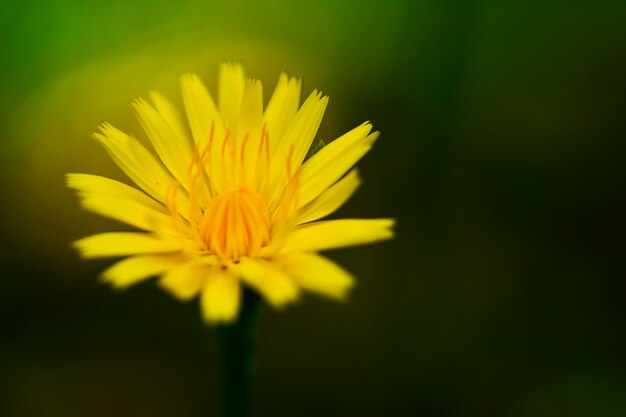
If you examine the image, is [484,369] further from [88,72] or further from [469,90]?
[88,72]

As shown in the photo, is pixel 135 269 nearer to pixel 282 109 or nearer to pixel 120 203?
pixel 120 203

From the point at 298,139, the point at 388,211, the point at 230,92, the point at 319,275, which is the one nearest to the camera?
the point at 319,275

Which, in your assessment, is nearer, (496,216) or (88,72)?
(496,216)

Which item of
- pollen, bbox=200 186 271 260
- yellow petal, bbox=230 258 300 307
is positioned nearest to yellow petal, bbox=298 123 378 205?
pollen, bbox=200 186 271 260

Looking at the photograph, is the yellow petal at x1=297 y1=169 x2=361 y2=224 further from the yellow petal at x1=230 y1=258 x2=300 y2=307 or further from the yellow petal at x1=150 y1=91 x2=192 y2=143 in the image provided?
the yellow petal at x1=150 y1=91 x2=192 y2=143

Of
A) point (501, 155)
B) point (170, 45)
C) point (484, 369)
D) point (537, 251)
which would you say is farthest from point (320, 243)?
point (170, 45)

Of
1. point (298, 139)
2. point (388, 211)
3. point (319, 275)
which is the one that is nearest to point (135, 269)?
point (319, 275)

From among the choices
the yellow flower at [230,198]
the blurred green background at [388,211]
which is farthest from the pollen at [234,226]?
the blurred green background at [388,211]
